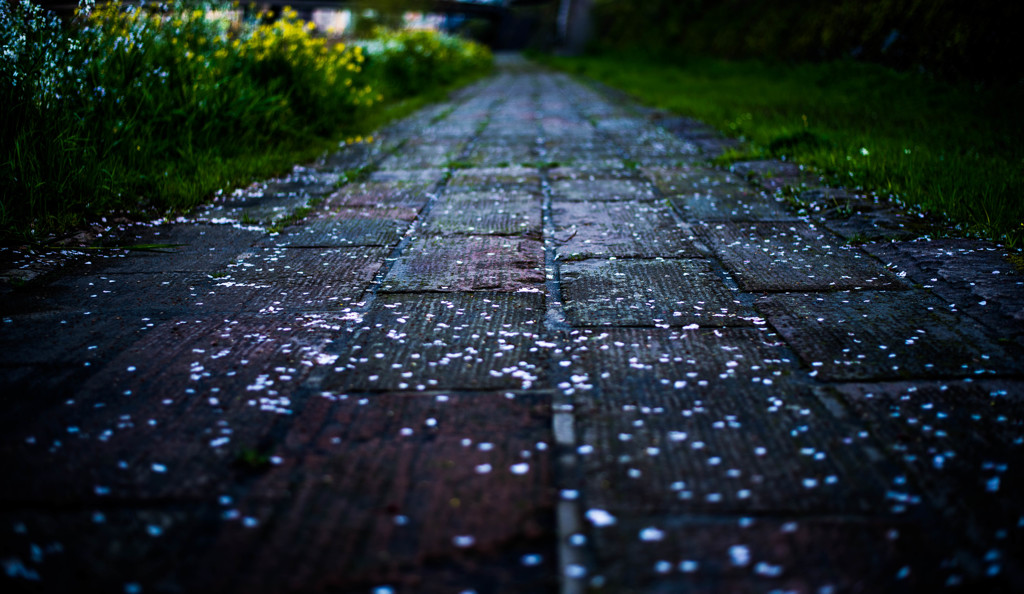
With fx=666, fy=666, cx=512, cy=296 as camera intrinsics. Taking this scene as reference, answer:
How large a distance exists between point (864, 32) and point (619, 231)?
33.5 feet

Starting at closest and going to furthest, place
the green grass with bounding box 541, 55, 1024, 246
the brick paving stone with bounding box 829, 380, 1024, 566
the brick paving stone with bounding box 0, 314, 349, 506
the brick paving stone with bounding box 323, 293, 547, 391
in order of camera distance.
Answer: the brick paving stone with bounding box 829, 380, 1024, 566 < the brick paving stone with bounding box 0, 314, 349, 506 < the brick paving stone with bounding box 323, 293, 547, 391 < the green grass with bounding box 541, 55, 1024, 246

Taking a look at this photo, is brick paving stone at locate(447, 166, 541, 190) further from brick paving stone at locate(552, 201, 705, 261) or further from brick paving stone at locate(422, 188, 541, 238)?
brick paving stone at locate(552, 201, 705, 261)

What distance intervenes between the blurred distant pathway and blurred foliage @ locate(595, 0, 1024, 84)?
20.8 ft

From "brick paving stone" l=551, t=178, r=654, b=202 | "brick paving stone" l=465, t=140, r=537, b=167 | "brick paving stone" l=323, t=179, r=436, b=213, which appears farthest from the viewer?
"brick paving stone" l=465, t=140, r=537, b=167

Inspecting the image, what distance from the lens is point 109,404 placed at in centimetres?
198

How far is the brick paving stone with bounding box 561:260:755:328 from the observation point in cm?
263

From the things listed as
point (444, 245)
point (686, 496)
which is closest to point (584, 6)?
point (444, 245)

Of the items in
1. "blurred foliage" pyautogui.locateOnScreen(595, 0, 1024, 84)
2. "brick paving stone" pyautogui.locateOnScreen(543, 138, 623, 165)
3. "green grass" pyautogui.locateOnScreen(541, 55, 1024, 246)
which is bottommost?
"brick paving stone" pyautogui.locateOnScreen(543, 138, 623, 165)

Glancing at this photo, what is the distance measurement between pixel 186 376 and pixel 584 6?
37240 millimetres

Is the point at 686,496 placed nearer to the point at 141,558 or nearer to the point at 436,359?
the point at 436,359

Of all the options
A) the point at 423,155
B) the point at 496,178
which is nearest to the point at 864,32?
the point at 423,155

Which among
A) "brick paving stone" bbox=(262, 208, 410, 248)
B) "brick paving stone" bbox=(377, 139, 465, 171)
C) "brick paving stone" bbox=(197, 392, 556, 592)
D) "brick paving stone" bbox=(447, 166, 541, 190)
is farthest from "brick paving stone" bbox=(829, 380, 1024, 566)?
"brick paving stone" bbox=(377, 139, 465, 171)

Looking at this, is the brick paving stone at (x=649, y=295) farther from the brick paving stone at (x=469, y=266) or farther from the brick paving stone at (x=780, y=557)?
the brick paving stone at (x=780, y=557)

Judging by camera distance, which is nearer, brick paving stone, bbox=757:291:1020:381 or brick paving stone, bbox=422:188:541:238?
brick paving stone, bbox=757:291:1020:381
